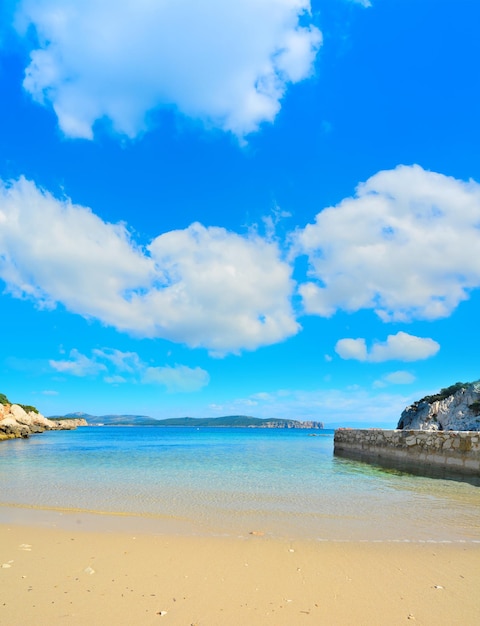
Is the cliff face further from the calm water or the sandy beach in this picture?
the sandy beach

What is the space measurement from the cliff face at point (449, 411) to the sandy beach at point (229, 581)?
1229 inches

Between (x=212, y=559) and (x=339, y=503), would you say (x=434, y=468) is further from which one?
(x=212, y=559)

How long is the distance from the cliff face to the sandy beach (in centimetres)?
3120

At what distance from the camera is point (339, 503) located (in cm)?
1120

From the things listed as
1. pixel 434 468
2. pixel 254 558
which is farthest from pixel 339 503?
pixel 434 468

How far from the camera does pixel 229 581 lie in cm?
539

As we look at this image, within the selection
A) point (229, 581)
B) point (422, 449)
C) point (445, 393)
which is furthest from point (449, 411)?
point (229, 581)

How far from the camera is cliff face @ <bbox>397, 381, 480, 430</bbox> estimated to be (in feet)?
122

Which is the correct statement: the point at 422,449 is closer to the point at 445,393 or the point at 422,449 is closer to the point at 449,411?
the point at 449,411

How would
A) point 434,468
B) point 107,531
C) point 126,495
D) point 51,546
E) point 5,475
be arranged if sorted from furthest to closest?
point 434,468 < point 5,475 < point 126,495 < point 107,531 < point 51,546

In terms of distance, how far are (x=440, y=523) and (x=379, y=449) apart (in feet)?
59.1

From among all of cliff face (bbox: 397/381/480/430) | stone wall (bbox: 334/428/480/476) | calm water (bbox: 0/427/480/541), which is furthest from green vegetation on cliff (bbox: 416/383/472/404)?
calm water (bbox: 0/427/480/541)

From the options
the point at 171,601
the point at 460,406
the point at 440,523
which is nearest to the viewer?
the point at 171,601

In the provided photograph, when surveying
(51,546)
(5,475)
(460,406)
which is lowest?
(5,475)
